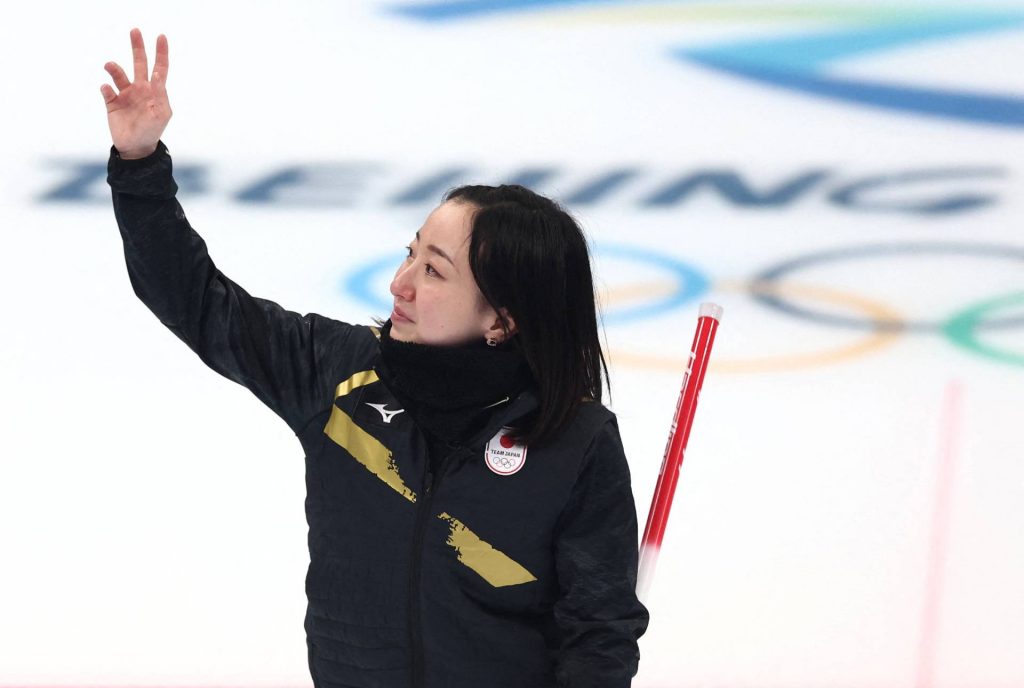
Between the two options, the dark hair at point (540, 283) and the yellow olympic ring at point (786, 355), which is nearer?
the dark hair at point (540, 283)

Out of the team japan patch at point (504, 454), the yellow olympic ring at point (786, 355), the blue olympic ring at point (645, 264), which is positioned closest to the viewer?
the team japan patch at point (504, 454)

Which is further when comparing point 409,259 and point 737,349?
point 737,349

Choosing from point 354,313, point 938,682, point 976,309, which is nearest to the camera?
point 938,682

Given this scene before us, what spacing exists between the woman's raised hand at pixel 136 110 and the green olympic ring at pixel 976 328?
2622 millimetres

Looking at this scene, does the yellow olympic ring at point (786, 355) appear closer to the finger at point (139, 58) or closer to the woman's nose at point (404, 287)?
the woman's nose at point (404, 287)

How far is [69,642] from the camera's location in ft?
9.89

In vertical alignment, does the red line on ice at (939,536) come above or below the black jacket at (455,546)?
above

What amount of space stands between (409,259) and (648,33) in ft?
10.1

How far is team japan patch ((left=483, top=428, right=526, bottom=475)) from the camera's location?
1793mm

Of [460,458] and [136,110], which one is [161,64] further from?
[460,458]

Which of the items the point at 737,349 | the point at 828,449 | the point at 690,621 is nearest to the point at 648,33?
the point at 737,349

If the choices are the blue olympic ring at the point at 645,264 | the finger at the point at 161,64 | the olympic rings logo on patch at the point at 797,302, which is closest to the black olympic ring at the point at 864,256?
the olympic rings logo on patch at the point at 797,302

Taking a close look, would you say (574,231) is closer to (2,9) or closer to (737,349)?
(737,349)

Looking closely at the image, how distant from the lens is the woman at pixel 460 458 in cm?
178
